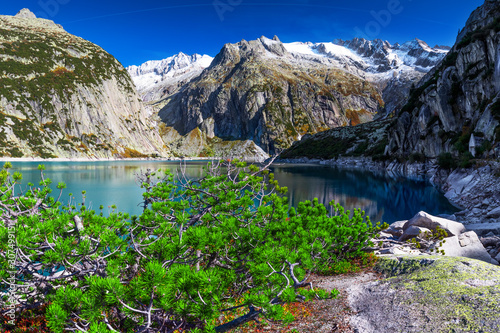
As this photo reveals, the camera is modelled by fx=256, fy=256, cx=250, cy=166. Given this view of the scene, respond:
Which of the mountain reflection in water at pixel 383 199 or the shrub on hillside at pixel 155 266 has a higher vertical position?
the shrub on hillside at pixel 155 266

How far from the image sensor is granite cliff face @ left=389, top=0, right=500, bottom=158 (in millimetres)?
46759

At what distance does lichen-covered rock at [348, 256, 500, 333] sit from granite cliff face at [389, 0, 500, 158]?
144 ft

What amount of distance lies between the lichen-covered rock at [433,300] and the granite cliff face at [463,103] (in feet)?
144

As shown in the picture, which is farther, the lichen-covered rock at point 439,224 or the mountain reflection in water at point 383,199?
the mountain reflection in water at point 383,199

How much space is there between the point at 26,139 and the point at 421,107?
21454 centimetres

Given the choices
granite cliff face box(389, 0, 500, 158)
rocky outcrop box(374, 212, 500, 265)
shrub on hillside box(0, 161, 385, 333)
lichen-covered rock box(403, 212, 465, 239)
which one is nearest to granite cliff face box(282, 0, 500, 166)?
granite cliff face box(389, 0, 500, 158)

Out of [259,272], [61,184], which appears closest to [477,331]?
[259,272]

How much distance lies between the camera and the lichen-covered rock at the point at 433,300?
667 cm

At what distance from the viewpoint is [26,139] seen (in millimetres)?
164000

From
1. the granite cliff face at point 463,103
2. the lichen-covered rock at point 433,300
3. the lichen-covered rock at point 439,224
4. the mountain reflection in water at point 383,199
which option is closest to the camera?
the lichen-covered rock at point 433,300

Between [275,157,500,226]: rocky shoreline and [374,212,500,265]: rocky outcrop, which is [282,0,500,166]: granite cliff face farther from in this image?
[374,212,500,265]: rocky outcrop

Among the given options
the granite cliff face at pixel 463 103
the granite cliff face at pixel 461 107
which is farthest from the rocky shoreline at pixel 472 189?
the granite cliff face at pixel 463 103

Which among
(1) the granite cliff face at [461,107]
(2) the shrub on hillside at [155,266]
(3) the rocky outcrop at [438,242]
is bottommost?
(3) the rocky outcrop at [438,242]

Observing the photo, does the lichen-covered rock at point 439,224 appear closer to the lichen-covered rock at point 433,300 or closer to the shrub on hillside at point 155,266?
the lichen-covered rock at point 433,300
